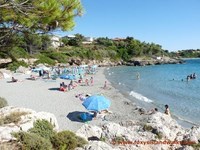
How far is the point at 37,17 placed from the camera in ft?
23.4

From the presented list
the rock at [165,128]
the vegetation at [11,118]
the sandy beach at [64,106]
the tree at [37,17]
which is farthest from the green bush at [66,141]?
the sandy beach at [64,106]

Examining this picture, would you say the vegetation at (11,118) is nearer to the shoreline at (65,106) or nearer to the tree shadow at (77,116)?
the shoreline at (65,106)

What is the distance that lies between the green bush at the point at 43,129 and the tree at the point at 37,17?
2.54 metres

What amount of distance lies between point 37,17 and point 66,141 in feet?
11.3

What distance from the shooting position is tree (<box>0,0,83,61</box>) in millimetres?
6910

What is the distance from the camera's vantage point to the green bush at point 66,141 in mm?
8180

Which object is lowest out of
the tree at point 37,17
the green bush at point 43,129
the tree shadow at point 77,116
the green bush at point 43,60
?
the tree shadow at point 77,116

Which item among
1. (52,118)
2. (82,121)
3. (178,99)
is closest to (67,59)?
(178,99)

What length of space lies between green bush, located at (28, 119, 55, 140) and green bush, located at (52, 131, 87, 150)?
330 mm

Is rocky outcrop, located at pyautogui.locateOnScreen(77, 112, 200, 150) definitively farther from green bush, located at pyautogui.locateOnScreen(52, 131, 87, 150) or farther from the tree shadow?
the tree shadow

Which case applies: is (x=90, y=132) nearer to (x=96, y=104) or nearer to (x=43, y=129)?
(x=43, y=129)

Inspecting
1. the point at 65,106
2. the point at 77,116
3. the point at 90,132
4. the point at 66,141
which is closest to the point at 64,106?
the point at 65,106

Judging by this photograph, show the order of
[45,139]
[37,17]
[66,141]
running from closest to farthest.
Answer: [37,17] → [45,139] → [66,141]

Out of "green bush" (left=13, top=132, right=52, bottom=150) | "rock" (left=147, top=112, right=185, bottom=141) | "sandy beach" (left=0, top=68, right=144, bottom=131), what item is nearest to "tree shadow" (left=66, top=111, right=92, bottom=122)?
"sandy beach" (left=0, top=68, right=144, bottom=131)
